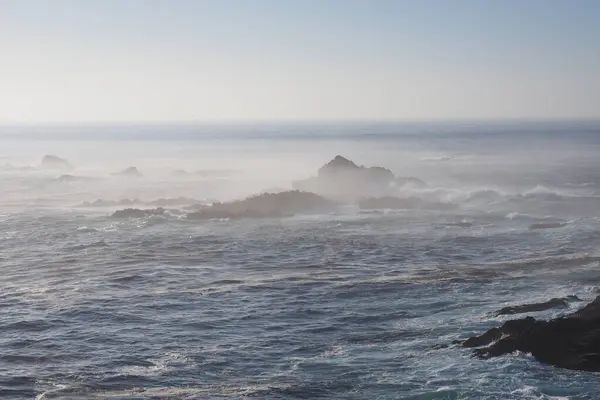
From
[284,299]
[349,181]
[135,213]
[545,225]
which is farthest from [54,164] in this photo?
[284,299]

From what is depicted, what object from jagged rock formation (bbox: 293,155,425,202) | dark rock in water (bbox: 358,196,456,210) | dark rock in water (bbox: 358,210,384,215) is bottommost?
dark rock in water (bbox: 358,210,384,215)

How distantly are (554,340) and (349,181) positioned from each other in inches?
2633

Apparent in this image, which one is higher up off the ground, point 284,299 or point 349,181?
point 349,181

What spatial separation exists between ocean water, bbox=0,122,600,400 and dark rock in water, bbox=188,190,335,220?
219cm

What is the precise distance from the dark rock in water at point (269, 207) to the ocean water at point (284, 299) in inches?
86.1

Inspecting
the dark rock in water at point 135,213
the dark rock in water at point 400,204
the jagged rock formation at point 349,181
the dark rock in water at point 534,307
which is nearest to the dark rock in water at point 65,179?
the jagged rock formation at point 349,181

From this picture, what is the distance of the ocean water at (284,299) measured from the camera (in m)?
27.5

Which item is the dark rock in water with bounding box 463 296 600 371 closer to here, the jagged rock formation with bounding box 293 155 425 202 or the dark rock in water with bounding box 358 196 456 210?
the dark rock in water with bounding box 358 196 456 210

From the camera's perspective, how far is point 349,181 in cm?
9562

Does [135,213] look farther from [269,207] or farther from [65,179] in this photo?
[65,179]

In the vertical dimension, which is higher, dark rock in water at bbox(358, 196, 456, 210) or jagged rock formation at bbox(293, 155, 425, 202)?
jagged rock formation at bbox(293, 155, 425, 202)

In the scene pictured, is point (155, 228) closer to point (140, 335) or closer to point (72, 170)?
point (140, 335)

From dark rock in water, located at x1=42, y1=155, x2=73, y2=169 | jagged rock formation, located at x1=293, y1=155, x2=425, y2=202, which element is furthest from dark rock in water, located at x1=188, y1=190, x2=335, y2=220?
dark rock in water, located at x1=42, y1=155, x2=73, y2=169

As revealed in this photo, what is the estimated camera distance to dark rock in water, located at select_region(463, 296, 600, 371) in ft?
92.3
